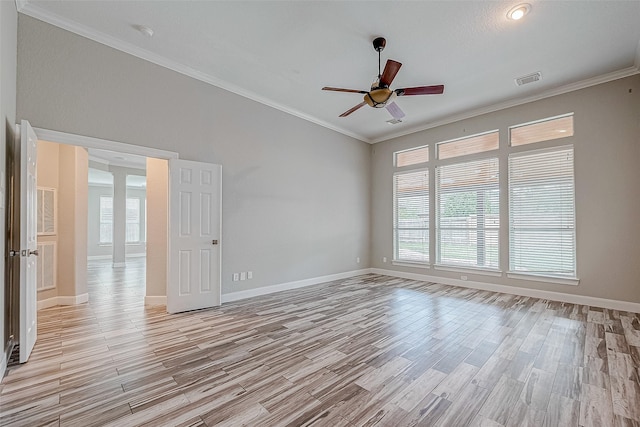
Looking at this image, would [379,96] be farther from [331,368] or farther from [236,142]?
[331,368]

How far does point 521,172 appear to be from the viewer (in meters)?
5.14

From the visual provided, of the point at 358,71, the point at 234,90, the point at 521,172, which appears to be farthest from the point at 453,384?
the point at 234,90

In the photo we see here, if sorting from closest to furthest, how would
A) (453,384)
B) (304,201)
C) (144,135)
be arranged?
(453,384), (144,135), (304,201)

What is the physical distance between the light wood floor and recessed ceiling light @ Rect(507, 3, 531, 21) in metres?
3.50

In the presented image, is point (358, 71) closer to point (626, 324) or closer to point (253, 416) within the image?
point (253, 416)

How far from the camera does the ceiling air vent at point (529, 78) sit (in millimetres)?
4266

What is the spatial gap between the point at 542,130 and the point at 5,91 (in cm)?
713

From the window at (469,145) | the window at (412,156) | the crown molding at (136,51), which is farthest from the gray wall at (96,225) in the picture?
the window at (469,145)

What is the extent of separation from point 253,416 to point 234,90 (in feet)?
15.0

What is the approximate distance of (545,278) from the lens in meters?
4.82

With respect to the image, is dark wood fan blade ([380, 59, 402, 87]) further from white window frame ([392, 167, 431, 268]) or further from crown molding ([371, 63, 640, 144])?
white window frame ([392, 167, 431, 268])

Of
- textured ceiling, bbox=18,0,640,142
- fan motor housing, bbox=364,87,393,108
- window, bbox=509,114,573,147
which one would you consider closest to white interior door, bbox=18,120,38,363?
textured ceiling, bbox=18,0,640,142

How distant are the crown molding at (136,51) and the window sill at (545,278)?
16.7ft

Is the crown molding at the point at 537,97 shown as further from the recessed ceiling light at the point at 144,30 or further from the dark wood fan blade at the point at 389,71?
the recessed ceiling light at the point at 144,30
